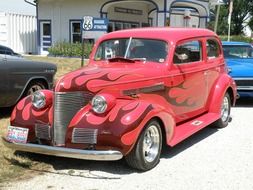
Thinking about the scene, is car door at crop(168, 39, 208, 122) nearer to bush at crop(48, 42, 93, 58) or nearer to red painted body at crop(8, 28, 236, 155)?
red painted body at crop(8, 28, 236, 155)

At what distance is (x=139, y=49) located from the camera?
708 cm

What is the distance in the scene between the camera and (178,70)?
703 cm

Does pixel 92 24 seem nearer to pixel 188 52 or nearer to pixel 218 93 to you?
pixel 218 93

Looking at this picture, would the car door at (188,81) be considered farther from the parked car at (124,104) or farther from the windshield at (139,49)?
the windshield at (139,49)

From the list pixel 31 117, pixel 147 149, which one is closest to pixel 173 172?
pixel 147 149

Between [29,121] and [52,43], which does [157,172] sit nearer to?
[29,121]

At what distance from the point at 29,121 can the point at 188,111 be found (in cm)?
261

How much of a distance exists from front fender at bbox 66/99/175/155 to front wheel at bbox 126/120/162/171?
6.5 inches

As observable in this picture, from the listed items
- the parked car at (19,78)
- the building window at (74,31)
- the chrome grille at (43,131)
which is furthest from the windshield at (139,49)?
the building window at (74,31)

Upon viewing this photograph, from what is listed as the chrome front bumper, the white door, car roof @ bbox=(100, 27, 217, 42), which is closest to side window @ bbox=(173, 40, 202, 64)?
car roof @ bbox=(100, 27, 217, 42)

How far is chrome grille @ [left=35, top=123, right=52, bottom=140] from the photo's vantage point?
231 inches

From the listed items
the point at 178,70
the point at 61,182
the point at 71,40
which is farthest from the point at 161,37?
the point at 71,40

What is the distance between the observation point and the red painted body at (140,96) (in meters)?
5.50

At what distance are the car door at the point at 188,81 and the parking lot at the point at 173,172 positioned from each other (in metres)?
0.59
